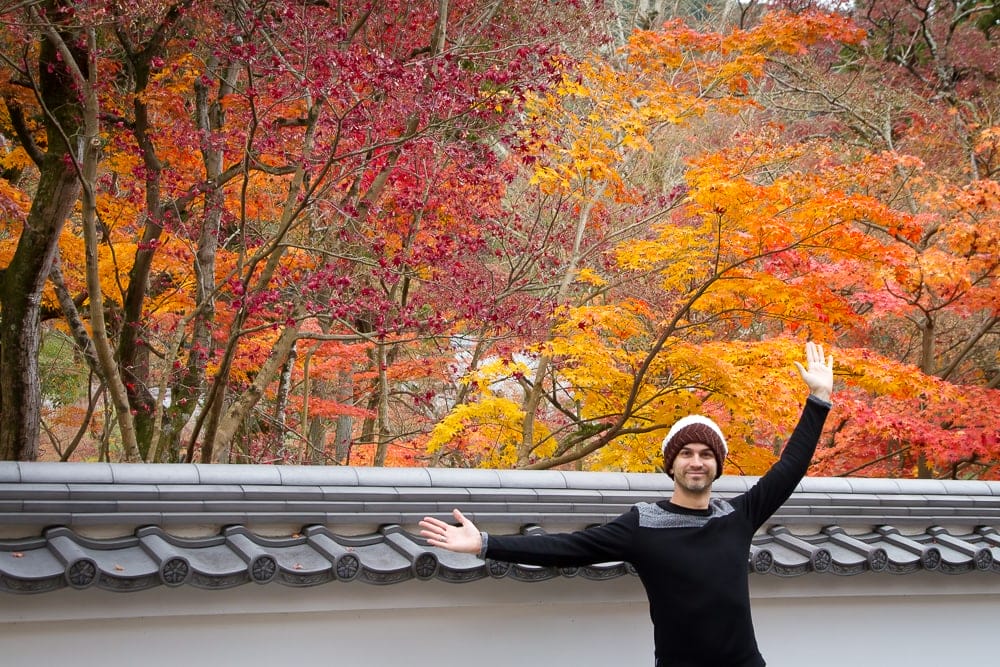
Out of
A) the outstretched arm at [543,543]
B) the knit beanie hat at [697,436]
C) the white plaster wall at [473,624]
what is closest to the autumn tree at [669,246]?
the white plaster wall at [473,624]

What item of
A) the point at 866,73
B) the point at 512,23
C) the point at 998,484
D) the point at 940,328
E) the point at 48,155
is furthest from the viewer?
the point at 866,73

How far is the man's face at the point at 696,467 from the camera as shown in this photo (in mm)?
3025

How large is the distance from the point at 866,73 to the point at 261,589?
1425cm

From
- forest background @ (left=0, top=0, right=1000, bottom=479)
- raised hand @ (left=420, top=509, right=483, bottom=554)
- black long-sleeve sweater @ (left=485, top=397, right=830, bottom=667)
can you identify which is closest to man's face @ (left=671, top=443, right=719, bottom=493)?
black long-sleeve sweater @ (left=485, top=397, right=830, bottom=667)

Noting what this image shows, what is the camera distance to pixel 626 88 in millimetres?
9125

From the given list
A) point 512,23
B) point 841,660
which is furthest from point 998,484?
point 512,23

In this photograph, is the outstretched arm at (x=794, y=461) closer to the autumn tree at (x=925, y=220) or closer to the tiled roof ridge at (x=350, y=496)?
the tiled roof ridge at (x=350, y=496)

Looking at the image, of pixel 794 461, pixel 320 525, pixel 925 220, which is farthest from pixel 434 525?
pixel 925 220

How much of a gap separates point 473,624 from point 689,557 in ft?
3.18

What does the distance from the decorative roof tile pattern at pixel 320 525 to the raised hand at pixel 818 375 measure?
0.79m

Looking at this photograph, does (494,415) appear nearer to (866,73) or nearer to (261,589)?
(261,589)

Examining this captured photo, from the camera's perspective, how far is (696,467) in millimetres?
3023

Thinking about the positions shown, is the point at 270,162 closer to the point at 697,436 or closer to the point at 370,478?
the point at 370,478

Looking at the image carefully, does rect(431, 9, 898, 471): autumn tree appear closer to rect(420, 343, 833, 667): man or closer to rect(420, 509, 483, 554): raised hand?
rect(420, 343, 833, 667): man
